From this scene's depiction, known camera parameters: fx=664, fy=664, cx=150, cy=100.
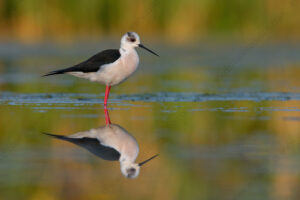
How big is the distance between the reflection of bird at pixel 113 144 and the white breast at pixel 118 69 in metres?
1.64

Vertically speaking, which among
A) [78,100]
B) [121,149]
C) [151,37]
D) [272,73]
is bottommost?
[151,37]

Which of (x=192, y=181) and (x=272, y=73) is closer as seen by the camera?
(x=192, y=181)

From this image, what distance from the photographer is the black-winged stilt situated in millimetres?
4410

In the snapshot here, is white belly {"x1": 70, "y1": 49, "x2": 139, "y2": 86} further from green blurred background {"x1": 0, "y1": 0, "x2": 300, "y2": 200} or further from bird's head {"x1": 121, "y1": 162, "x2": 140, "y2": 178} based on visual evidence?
bird's head {"x1": 121, "y1": 162, "x2": 140, "y2": 178}

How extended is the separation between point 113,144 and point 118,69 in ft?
8.59

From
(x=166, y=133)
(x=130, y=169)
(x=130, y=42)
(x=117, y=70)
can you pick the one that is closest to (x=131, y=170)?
(x=130, y=169)

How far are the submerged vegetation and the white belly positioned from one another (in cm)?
933

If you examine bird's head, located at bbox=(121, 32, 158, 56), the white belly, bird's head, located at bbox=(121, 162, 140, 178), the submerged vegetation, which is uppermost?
bird's head, located at bbox=(121, 162, 140, 178)

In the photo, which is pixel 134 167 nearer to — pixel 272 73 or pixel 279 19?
pixel 272 73

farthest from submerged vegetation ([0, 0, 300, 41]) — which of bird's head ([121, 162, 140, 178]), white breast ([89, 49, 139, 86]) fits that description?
bird's head ([121, 162, 140, 178])

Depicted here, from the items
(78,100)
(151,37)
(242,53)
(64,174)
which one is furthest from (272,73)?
(64,174)

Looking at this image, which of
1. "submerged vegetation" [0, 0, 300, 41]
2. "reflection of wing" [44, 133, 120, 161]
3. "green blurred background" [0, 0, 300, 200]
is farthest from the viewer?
"submerged vegetation" [0, 0, 300, 41]

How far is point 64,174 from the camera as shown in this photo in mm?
4203

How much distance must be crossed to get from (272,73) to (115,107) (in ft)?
16.3
